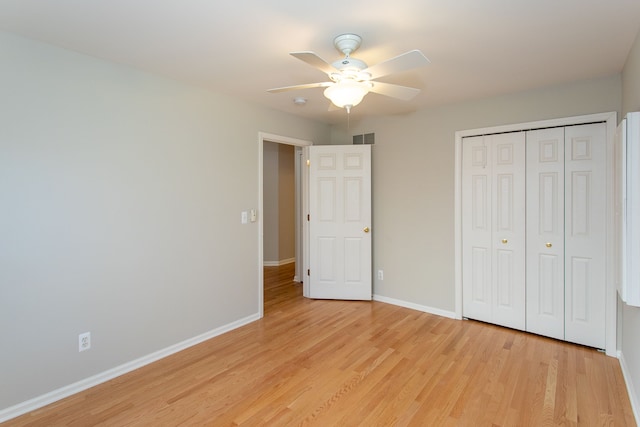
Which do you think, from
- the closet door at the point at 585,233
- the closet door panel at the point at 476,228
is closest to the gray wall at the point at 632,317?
the closet door at the point at 585,233

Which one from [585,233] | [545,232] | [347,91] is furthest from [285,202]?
[585,233]

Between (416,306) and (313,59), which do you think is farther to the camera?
(416,306)

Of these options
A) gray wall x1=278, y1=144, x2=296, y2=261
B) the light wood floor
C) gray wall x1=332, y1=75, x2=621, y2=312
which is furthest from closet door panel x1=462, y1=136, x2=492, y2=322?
gray wall x1=278, y1=144, x2=296, y2=261

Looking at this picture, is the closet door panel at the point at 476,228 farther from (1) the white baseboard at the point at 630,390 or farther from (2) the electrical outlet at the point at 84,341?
(2) the electrical outlet at the point at 84,341

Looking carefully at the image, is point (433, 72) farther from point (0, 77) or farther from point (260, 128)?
point (0, 77)

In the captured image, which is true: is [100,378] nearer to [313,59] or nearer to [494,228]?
[313,59]

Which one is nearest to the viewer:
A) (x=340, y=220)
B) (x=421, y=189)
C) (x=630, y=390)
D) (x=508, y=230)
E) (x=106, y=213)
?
(x=630, y=390)

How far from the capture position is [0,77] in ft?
6.64

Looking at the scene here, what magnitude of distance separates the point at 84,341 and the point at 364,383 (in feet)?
6.66

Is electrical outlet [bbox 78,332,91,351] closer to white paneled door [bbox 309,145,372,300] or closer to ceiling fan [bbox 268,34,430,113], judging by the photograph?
ceiling fan [bbox 268,34,430,113]

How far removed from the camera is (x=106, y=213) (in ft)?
8.16

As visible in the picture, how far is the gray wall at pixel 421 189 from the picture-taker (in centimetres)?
343

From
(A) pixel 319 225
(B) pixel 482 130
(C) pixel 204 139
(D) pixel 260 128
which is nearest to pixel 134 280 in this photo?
(C) pixel 204 139

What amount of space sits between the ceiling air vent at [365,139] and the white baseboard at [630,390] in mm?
3151
